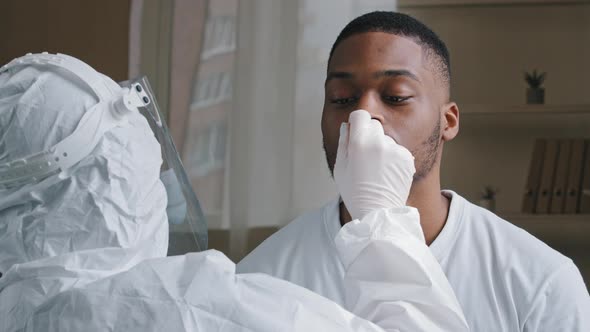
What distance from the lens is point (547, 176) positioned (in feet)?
10.6

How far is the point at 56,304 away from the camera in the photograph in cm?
91

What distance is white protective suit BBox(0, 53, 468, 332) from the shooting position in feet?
2.98

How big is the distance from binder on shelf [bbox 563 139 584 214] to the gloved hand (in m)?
2.14

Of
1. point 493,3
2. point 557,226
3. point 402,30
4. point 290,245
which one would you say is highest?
point 493,3

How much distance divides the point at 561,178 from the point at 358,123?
2180 millimetres

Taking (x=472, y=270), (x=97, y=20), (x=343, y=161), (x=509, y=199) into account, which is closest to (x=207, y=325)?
(x=343, y=161)

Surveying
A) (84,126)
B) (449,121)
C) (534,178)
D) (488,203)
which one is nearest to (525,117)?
(534,178)

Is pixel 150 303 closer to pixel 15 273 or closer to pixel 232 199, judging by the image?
pixel 15 273

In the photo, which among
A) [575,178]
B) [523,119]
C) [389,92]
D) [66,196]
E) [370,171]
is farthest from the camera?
[523,119]

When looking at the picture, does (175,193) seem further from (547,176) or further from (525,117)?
(525,117)

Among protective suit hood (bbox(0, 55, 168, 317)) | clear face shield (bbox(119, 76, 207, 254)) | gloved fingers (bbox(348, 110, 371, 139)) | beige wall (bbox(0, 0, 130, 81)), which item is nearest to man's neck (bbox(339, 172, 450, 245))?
gloved fingers (bbox(348, 110, 371, 139))

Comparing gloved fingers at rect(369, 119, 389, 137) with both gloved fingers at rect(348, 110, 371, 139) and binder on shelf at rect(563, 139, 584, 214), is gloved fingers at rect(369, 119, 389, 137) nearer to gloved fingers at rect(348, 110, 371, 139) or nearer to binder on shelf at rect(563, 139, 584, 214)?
gloved fingers at rect(348, 110, 371, 139)

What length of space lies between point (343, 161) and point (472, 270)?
12.3 inches

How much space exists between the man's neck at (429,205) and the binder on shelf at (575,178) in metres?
1.86
